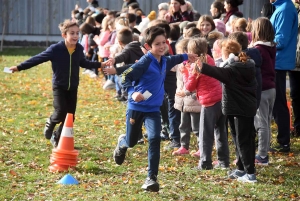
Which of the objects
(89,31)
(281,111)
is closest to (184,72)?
(281,111)

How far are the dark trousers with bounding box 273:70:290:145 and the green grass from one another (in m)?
0.30

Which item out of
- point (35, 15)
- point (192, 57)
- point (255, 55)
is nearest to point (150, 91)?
point (192, 57)

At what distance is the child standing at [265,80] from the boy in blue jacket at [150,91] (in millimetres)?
1696

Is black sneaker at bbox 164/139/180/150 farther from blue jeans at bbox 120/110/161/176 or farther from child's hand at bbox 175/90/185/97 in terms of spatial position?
blue jeans at bbox 120/110/161/176

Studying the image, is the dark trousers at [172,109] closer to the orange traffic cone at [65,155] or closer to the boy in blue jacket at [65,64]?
the boy in blue jacket at [65,64]

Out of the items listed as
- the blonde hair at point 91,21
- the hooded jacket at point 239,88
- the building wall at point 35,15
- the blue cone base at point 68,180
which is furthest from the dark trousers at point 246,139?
the building wall at point 35,15

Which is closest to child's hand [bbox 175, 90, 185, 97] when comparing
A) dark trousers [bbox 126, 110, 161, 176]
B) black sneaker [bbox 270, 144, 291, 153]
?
dark trousers [bbox 126, 110, 161, 176]

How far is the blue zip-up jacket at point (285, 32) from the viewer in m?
10.5

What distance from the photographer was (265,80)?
382 inches

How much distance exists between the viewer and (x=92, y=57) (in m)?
20.3

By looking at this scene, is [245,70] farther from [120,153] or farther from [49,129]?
[49,129]

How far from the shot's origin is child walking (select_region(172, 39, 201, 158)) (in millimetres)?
9727

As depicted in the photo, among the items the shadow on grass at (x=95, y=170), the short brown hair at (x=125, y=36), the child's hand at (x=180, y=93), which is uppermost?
the short brown hair at (x=125, y=36)

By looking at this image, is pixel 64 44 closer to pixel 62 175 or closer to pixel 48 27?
pixel 62 175
